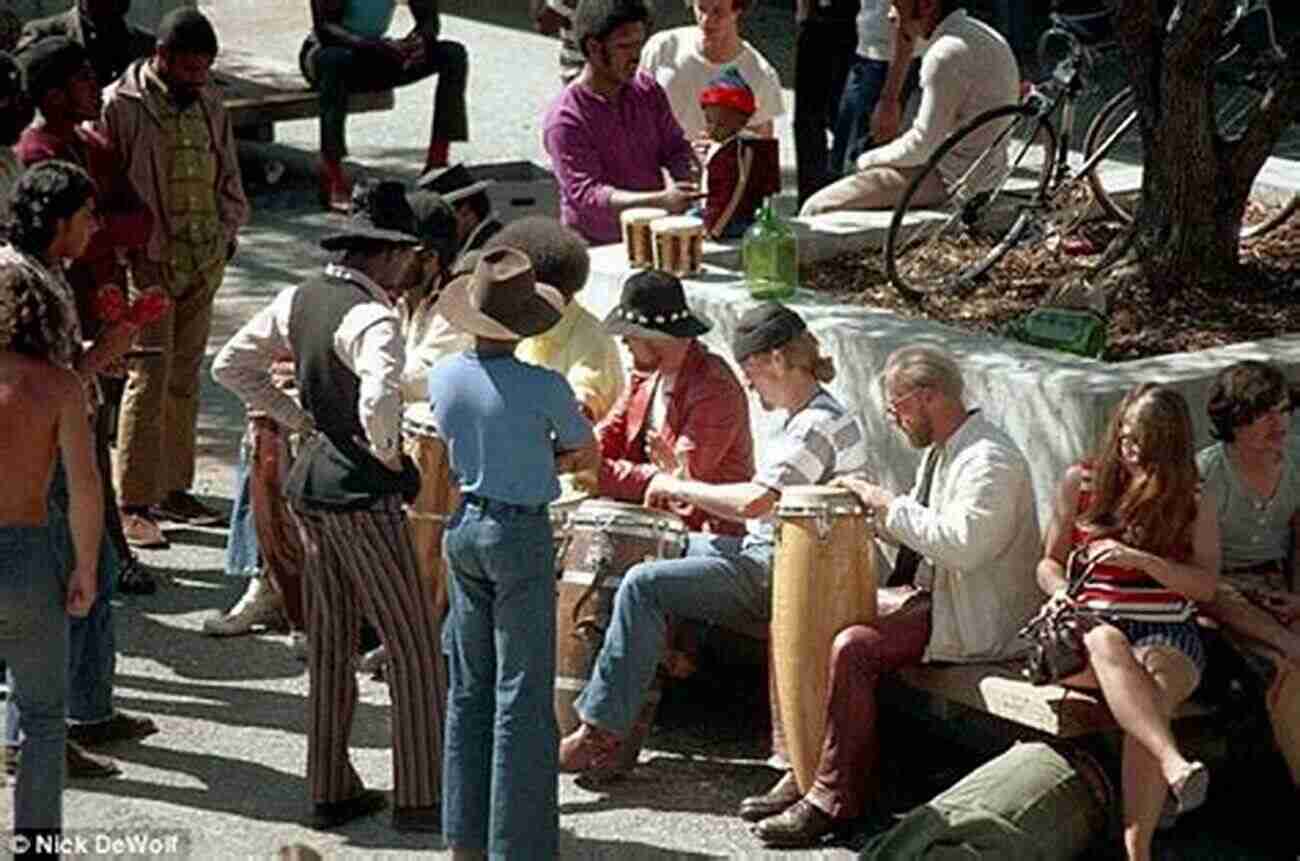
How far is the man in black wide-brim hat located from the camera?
8.19m

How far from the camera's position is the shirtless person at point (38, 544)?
24.5 feet

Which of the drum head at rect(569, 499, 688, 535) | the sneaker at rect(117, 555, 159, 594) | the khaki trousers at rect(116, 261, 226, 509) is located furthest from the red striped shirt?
the khaki trousers at rect(116, 261, 226, 509)

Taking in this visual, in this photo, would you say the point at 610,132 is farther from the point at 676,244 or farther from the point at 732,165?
the point at 676,244

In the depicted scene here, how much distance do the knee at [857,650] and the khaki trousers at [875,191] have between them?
10.2 ft

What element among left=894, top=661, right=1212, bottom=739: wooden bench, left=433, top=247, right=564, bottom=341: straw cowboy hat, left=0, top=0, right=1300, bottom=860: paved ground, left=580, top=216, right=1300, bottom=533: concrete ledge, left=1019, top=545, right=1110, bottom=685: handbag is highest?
left=433, top=247, right=564, bottom=341: straw cowboy hat

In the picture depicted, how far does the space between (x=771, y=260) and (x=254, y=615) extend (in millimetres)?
2014

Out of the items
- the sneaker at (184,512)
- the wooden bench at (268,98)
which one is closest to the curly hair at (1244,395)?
the sneaker at (184,512)

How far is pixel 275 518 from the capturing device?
382 inches

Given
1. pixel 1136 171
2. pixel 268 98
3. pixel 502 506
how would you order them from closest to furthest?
1. pixel 502 506
2. pixel 1136 171
3. pixel 268 98

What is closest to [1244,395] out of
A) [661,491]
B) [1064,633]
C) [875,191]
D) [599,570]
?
[1064,633]

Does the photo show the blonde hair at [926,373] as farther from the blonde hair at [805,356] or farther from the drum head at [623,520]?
the drum head at [623,520]

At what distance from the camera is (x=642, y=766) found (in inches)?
346

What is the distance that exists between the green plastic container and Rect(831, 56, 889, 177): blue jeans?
4.44m

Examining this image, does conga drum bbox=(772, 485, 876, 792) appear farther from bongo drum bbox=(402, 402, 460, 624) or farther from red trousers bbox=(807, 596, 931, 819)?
bongo drum bbox=(402, 402, 460, 624)
